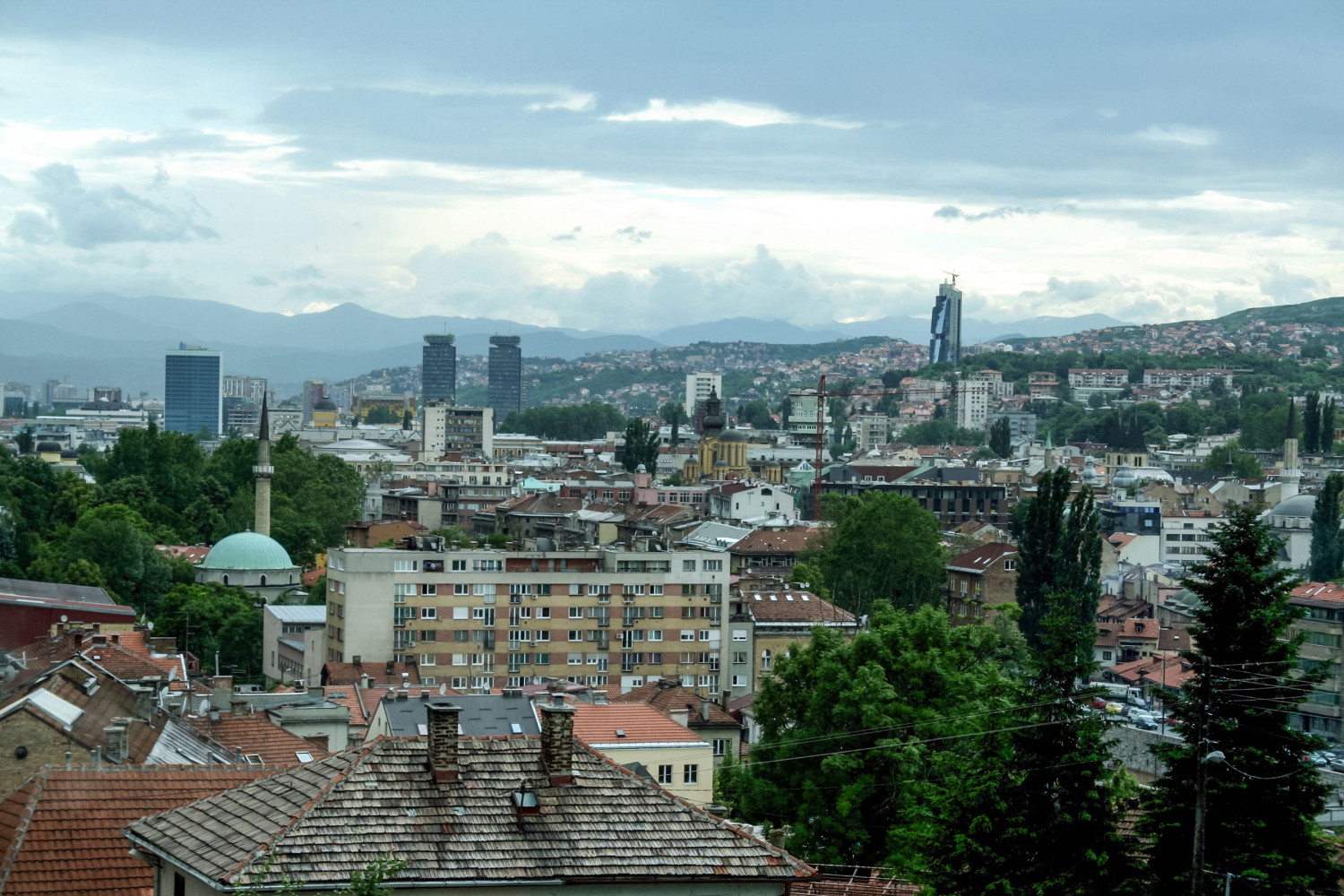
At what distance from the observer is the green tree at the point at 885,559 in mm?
59938

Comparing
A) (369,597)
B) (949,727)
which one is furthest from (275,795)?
(369,597)

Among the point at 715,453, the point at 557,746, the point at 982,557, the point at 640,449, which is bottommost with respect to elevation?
the point at 982,557

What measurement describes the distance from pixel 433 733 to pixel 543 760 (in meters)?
0.90

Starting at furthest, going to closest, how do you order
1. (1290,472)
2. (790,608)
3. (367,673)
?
(1290,472) < (790,608) < (367,673)

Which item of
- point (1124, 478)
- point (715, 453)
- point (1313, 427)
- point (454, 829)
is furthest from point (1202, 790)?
point (715, 453)

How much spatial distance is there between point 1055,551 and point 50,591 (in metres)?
29.9

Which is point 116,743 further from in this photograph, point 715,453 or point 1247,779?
point 715,453

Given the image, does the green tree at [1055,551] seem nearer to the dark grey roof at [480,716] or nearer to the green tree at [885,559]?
the green tree at [885,559]

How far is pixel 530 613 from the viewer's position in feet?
151

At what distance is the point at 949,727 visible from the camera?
25484 millimetres

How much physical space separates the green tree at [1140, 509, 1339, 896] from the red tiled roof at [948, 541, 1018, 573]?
162 ft

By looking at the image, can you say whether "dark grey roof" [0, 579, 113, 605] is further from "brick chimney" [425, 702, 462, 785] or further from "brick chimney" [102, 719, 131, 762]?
"brick chimney" [425, 702, 462, 785]

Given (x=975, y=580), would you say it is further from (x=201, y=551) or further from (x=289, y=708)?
(x=289, y=708)

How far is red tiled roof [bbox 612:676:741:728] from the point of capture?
34500 millimetres
